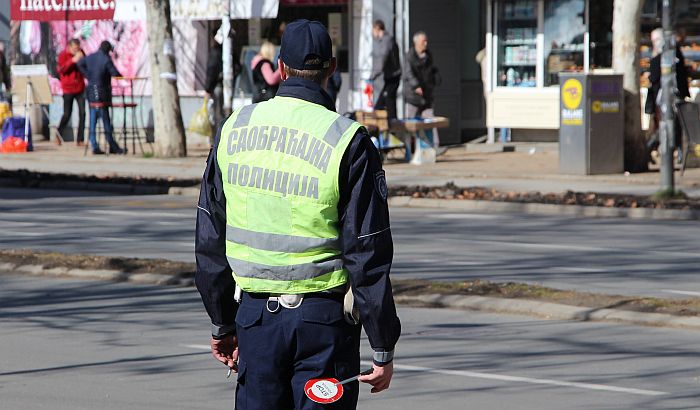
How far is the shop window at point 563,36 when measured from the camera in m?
26.2

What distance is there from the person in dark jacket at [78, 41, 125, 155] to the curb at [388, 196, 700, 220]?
902 centimetres

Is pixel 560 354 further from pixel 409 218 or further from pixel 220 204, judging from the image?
pixel 409 218

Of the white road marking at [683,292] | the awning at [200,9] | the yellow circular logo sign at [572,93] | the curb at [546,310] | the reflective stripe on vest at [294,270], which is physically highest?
the awning at [200,9]

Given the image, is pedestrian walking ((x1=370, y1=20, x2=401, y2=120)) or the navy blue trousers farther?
pedestrian walking ((x1=370, y1=20, x2=401, y2=120))

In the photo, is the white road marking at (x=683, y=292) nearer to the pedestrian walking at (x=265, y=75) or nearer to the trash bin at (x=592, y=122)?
the trash bin at (x=592, y=122)

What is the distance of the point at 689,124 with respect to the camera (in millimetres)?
20453

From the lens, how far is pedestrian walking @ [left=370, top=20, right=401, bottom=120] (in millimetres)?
24078

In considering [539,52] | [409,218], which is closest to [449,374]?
[409,218]

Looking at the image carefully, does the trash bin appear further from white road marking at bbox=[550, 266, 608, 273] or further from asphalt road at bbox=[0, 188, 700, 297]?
white road marking at bbox=[550, 266, 608, 273]

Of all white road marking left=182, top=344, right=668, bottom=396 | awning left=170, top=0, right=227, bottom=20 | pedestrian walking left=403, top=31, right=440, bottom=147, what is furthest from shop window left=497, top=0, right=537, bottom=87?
white road marking left=182, top=344, right=668, bottom=396

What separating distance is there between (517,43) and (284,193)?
22814mm

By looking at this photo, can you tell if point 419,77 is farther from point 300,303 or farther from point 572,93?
point 300,303

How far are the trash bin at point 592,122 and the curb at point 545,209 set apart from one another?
11.4ft

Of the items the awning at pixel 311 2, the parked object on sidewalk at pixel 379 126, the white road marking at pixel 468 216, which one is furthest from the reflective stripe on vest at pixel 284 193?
the awning at pixel 311 2
